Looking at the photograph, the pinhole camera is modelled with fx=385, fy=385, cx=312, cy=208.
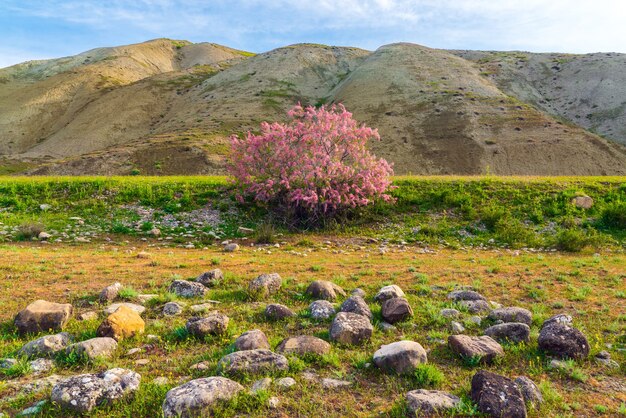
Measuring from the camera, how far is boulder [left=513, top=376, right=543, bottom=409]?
4.59 meters

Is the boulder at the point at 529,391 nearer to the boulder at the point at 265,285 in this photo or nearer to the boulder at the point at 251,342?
the boulder at the point at 251,342

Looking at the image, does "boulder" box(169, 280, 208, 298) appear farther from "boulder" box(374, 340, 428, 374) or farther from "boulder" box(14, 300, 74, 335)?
"boulder" box(374, 340, 428, 374)

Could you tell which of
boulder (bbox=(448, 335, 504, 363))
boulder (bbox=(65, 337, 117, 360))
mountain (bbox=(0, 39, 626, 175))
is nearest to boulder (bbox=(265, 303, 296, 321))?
boulder (bbox=(65, 337, 117, 360))

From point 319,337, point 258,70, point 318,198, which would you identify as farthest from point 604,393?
point 258,70

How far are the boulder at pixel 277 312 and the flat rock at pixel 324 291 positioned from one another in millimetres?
1190

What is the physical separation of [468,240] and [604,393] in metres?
13.5

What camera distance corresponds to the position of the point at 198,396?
4.36 meters

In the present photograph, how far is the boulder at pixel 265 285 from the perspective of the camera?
27.5 ft

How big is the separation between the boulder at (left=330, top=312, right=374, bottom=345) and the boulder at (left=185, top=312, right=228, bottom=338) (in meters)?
1.84

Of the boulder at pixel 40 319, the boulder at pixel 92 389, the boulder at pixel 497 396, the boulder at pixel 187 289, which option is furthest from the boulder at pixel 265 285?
the boulder at pixel 497 396

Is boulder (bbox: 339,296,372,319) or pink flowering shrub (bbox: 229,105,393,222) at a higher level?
pink flowering shrub (bbox: 229,105,393,222)

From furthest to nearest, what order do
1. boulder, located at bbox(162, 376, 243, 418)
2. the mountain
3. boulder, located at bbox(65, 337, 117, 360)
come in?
the mountain
boulder, located at bbox(65, 337, 117, 360)
boulder, located at bbox(162, 376, 243, 418)

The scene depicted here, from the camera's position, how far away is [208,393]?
4438mm

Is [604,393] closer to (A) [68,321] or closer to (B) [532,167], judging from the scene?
(A) [68,321]
